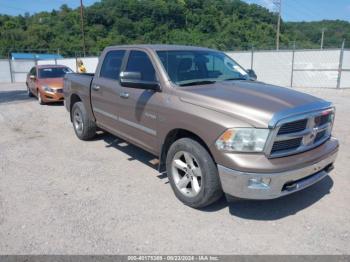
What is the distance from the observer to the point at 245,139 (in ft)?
10.6

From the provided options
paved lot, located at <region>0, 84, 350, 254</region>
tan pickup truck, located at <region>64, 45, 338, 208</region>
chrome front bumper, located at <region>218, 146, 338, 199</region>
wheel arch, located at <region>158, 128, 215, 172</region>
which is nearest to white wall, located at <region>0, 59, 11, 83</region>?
paved lot, located at <region>0, 84, 350, 254</region>

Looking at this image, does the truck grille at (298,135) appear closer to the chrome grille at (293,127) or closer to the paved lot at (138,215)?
the chrome grille at (293,127)

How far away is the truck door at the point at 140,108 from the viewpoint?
4.37 metres

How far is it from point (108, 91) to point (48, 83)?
7845 mm

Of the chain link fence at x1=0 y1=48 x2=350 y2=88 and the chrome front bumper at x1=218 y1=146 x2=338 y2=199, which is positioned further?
the chain link fence at x1=0 y1=48 x2=350 y2=88

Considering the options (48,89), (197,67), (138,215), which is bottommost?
(138,215)

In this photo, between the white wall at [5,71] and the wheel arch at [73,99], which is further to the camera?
the white wall at [5,71]

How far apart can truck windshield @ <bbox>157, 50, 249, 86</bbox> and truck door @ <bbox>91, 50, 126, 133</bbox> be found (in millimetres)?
1106

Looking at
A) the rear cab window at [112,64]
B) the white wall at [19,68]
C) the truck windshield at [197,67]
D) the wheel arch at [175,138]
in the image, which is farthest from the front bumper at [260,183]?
the white wall at [19,68]

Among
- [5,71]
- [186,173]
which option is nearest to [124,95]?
[186,173]

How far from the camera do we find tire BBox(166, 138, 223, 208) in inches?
139

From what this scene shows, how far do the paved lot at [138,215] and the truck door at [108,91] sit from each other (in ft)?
2.51

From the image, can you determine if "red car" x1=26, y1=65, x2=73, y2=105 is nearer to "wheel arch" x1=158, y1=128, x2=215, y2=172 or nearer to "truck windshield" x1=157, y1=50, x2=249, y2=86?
"truck windshield" x1=157, y1=50, x2=249, y2=86

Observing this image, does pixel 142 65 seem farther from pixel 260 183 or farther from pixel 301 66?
pixel 301 66
